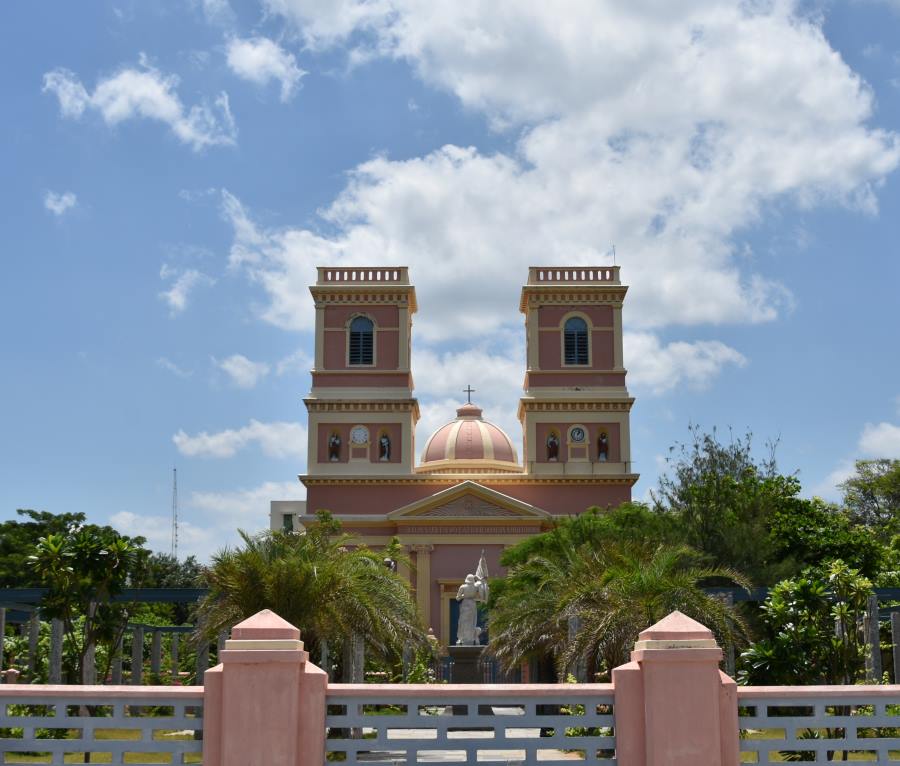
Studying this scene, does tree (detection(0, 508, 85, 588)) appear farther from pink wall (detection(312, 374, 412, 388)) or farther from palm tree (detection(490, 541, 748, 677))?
palm tree (detection(490, 541, 748, 677))

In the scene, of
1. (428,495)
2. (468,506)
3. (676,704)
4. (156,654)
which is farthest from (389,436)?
(676,704)

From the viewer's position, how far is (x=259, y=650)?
8.42 metres

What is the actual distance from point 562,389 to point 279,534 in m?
31.9

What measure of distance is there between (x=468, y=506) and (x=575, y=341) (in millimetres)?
9786

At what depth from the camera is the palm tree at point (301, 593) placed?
65.5 feet

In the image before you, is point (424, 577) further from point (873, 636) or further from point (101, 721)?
point (101, 721)

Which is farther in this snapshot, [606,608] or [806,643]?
[606,608]

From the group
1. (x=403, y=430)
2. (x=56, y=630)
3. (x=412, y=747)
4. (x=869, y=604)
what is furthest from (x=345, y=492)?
(x=412, y=747)

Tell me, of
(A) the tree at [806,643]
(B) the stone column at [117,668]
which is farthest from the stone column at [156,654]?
(A) the tree at [806,643]

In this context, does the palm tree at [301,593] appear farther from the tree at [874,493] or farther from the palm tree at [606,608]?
the tree at [874,493]

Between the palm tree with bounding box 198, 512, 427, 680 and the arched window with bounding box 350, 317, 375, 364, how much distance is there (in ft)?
99.2

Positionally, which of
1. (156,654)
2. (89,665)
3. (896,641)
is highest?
(896,641)

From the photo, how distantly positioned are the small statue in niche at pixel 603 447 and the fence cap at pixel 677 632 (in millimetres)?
44242

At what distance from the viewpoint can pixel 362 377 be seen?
5347 cm
